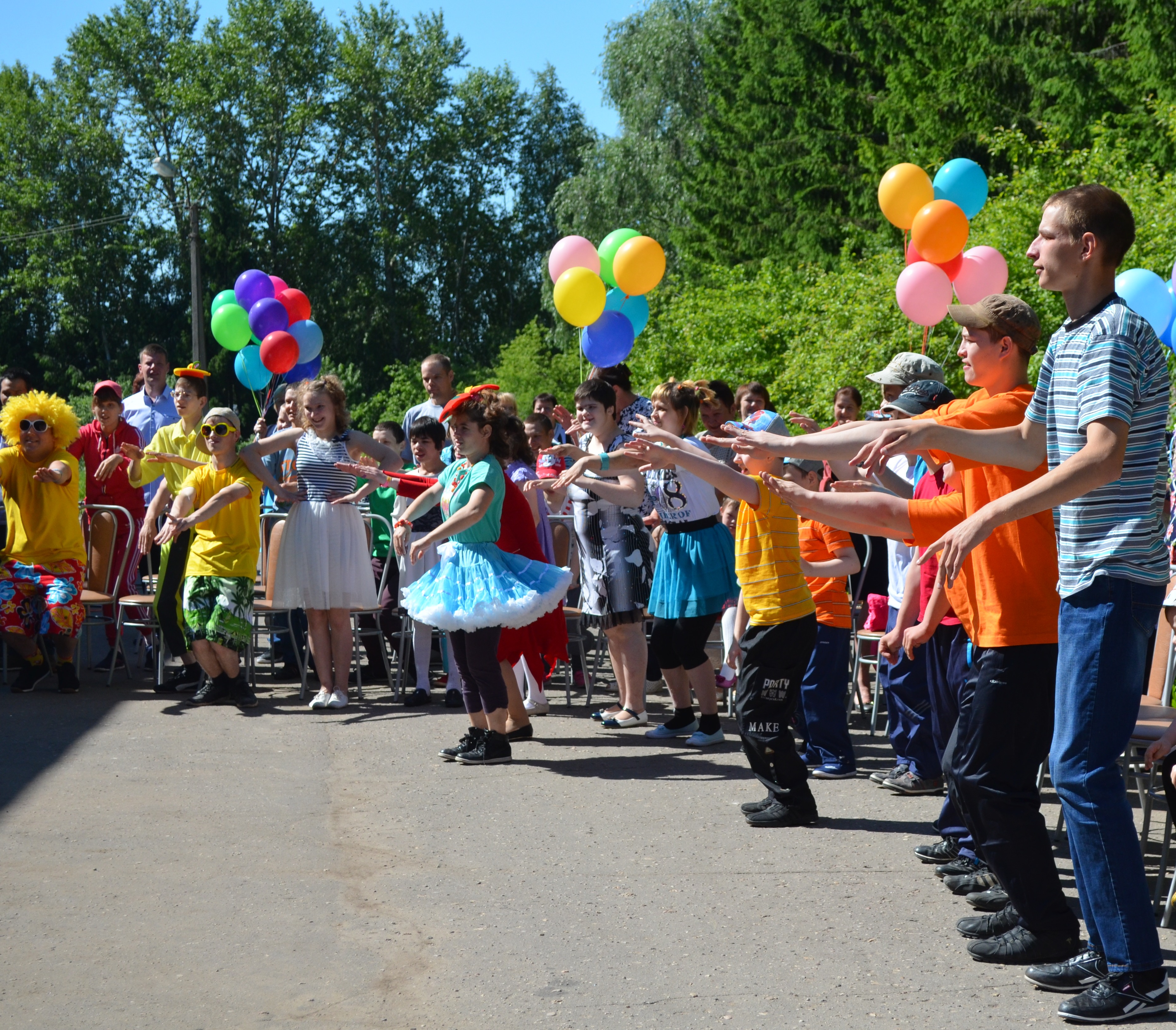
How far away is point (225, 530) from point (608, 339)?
3389mm

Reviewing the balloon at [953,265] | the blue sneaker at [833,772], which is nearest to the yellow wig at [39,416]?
the blue sneaker at [833,772]

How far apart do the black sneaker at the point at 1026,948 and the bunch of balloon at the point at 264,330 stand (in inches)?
403

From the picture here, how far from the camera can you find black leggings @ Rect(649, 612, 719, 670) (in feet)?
24.0

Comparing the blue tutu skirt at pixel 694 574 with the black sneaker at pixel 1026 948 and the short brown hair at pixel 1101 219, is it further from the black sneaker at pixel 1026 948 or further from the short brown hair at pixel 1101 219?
the short brown hair at pixel 1101 219

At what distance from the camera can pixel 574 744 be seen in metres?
7.52

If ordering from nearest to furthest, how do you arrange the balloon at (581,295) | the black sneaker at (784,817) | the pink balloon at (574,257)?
the black sneaker at (784,817) → the balloon at (581,295) → the pink balloon at (574,257)

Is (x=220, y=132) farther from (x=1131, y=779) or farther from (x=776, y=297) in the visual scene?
(x=1131, y=779)

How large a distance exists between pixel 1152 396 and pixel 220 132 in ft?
173

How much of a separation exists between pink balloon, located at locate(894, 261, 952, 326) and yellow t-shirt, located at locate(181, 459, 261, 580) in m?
4.69

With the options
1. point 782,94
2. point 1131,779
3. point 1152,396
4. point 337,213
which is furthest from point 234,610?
point 337,213

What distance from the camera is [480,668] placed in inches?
271

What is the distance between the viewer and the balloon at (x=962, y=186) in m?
9.79

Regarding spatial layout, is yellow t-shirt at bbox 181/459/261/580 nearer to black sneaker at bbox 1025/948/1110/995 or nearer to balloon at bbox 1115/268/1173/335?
balloon at bbox 1115/268/1173/335

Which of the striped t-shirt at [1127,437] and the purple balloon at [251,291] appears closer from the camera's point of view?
the striped t-shirt at [1127,437]
